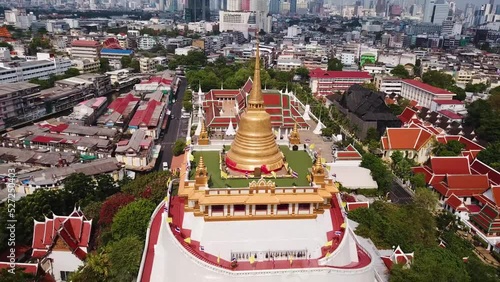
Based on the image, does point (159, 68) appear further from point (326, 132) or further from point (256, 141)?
point (256, 141)

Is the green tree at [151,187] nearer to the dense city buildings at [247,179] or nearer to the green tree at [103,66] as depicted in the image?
the dense city buildings at [247,179]

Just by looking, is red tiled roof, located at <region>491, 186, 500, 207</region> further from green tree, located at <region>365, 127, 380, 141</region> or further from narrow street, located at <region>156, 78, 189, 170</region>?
narrow street, located at <region>156, 78, 189, 170</region>

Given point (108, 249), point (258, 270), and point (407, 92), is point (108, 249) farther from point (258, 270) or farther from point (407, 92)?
point (407, 92)

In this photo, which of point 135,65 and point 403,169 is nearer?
point 403,169

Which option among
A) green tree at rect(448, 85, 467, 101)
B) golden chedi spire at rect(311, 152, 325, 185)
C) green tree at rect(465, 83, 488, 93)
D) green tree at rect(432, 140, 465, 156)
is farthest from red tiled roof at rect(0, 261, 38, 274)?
green tree at rect(465, 83, 488, 93)

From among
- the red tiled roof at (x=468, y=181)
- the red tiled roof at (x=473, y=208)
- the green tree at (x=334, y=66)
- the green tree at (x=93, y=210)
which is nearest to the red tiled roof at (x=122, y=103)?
the green tree at (x=93, y=210)

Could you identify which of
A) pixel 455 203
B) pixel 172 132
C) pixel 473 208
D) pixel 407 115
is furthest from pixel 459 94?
pixel 172 132

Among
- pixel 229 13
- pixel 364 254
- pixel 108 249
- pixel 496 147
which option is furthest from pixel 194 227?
pixel 229 13
